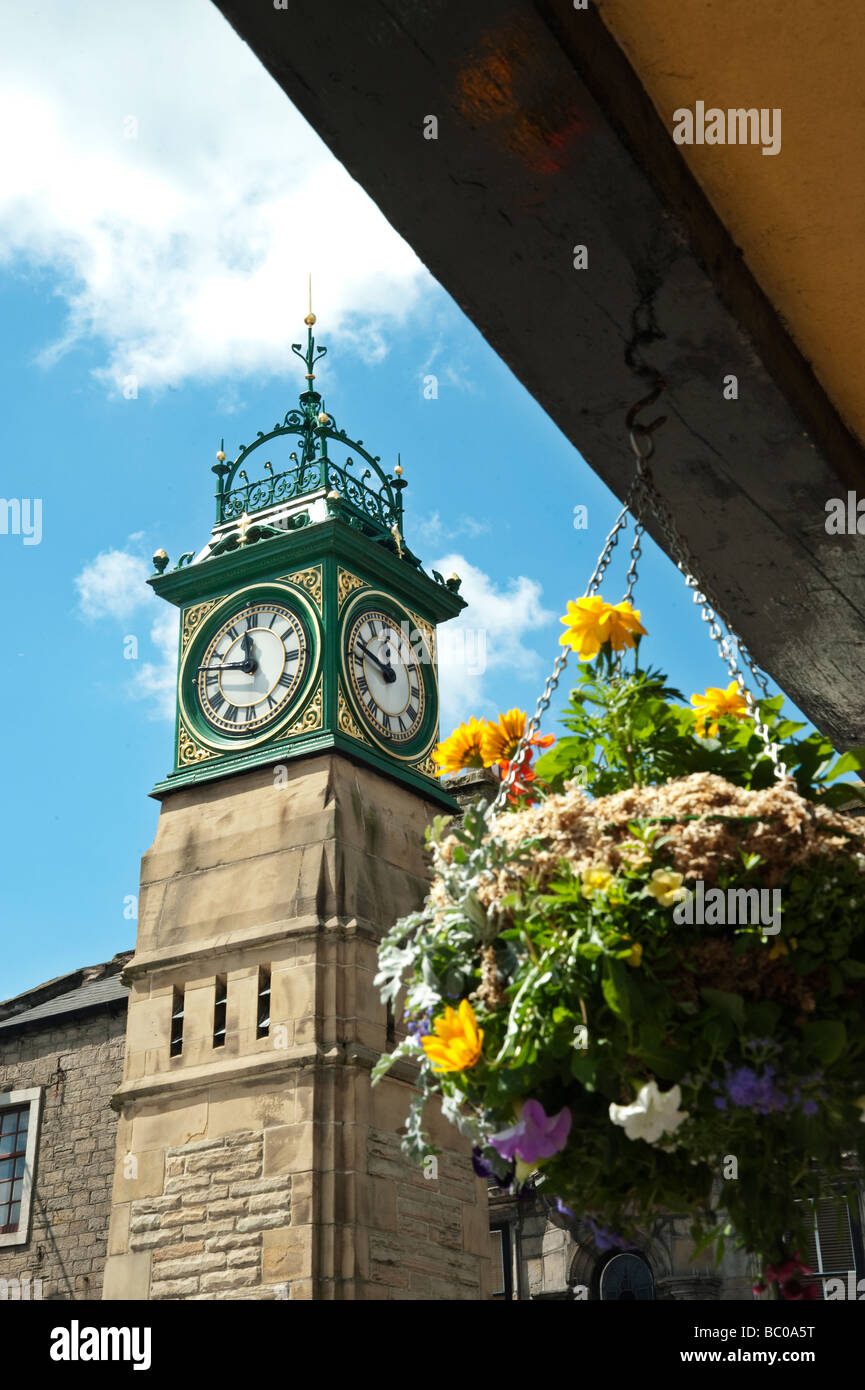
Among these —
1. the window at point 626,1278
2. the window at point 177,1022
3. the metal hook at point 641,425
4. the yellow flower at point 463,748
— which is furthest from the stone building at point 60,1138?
the metal hook at point 641,425

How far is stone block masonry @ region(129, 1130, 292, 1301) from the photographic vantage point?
1141 cm

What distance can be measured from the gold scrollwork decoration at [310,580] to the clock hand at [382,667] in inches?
24.1

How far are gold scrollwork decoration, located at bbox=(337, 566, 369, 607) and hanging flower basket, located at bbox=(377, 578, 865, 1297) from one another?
491 inches

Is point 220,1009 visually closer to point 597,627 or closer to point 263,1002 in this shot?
point 263,1002

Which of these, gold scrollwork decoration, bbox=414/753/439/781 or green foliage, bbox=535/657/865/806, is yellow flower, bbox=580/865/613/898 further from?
gold scrollwork decoration, bbox=414/753/439/781

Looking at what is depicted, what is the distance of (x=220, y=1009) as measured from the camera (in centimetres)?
1305

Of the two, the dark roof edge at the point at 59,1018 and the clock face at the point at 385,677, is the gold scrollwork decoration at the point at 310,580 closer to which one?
the clock face at the point at 385,677

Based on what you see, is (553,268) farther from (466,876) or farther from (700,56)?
(466,876)

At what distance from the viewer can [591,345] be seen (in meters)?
2.11

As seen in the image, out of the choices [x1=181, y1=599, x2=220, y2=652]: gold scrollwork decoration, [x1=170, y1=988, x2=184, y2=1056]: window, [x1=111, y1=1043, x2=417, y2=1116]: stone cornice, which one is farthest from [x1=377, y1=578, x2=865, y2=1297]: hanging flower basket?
[x1=181, y1=599, x2=220, y2=652]: gold scrollwork decoration

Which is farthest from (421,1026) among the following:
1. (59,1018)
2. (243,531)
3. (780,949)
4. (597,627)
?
(59,1018)
